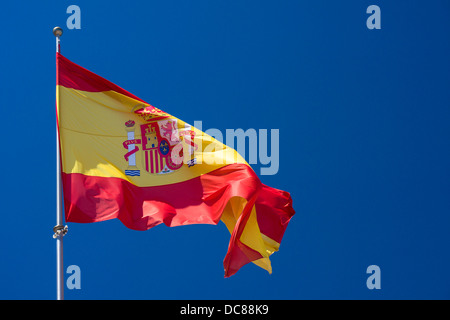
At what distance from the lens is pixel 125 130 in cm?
1248

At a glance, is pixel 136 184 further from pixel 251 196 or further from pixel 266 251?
pixel 266 251

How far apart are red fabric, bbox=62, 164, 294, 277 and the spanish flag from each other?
21 mm

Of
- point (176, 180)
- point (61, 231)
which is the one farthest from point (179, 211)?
point (61, 231)

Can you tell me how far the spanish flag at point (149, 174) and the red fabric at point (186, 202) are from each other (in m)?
0.02

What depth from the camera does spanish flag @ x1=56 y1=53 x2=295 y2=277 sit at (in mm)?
11727

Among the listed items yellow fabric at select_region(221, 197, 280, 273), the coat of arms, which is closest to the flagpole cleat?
the coat of arms

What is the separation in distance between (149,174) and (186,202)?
1047 millimetres

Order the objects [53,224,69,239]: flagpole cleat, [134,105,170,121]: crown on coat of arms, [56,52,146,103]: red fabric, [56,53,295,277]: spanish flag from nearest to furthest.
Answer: [53,224,69,239]: flagpole cleat, [56,53,295,277]: spanish flag, [56,52,146,103]: red fabric, [134,105,170,121]: crown on coat of arms

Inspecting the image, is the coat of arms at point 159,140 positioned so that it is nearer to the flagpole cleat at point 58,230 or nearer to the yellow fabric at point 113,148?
the yellow fabric at point 113,148

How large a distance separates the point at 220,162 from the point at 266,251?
2293mm

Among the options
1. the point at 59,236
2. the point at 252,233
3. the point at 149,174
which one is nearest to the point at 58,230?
the point at 59,236

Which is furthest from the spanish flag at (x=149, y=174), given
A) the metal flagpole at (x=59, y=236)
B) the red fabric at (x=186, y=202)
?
the metal flagpole at (x=59, y=236)

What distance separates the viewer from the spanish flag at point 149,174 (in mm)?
11727

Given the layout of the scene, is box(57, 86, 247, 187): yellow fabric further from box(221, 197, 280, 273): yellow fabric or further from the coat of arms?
box(221, 197, 280, 273): yellow fabric
